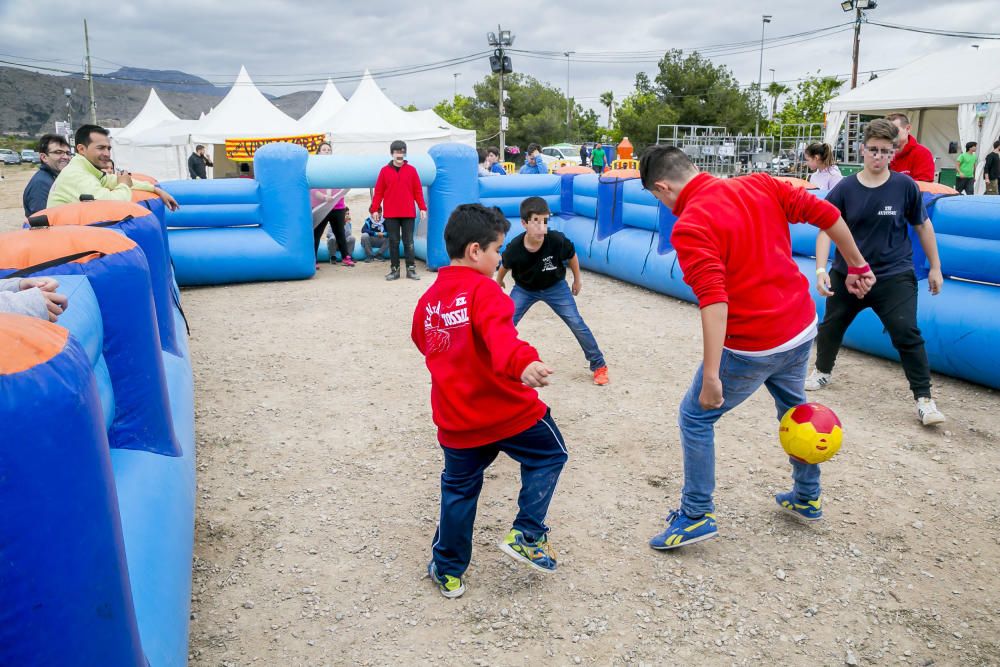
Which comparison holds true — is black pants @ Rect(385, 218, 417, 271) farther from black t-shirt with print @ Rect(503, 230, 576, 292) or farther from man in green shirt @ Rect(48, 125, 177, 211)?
black t-shirt with print @ Rect(503, 230, 576, 292)

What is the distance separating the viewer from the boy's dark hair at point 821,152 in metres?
6.61

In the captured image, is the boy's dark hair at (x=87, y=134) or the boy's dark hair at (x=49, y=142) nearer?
the boy's dark hair at (x=87, y=134)

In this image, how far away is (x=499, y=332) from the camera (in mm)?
2379

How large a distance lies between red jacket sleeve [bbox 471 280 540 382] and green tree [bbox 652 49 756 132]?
47.8 metres

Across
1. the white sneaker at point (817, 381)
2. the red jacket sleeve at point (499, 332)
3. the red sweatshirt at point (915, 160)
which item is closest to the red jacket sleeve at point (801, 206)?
the red jacket sleeve at point (499, 332)

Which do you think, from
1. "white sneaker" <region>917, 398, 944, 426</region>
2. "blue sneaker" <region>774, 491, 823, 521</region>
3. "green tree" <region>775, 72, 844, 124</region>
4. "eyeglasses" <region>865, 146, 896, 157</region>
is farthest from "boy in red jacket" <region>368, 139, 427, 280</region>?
"green tree" <region>775, 72, 844, 124</region>

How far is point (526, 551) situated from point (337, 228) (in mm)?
Result: 8233

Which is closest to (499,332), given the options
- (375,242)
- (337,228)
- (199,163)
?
(337,228)

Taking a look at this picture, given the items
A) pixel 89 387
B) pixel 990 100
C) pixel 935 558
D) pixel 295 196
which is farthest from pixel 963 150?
pixel 89 387

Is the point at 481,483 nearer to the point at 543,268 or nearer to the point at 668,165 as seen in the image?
the point at 668,165

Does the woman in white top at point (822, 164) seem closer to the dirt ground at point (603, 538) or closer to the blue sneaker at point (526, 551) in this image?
the dirt ground at point (603, 538)

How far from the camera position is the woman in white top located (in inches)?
261

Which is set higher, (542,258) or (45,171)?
(45,171)

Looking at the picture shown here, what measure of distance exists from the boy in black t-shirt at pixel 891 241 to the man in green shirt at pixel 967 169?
13.2 metres
